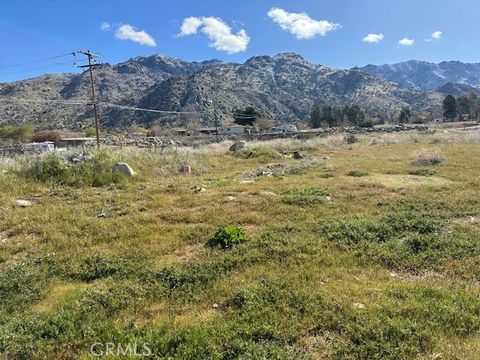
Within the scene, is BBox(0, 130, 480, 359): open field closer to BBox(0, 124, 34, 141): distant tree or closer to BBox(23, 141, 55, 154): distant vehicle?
BBox(23, 141, 55, 154): distant vehicle

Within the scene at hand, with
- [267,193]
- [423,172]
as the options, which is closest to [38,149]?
[267,193]

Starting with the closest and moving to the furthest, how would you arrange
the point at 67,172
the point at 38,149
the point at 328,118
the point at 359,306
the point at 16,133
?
1. the point at 359,306
2. the point at 67,172
3. the point at 38,149
4. the point at 16,133
5. the point at 328,118

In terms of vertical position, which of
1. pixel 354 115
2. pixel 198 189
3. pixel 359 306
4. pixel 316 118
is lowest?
pixel 359 306

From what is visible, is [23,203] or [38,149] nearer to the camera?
[23,203]

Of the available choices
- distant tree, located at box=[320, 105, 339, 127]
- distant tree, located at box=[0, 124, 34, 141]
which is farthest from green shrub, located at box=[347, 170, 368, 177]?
distant tree, located at box=[320, 105, 339, 127]

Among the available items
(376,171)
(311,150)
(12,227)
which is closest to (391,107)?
(311,150)

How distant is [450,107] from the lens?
3878 inches

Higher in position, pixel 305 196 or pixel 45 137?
pixel 45 137

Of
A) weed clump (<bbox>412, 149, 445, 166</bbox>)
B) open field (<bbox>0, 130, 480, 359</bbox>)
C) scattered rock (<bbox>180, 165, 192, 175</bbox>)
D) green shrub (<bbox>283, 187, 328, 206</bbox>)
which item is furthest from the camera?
weed clump (<bbox>412, 149, 445, 166</bbox>)

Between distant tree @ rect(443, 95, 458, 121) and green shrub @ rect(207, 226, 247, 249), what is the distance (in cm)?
10825
